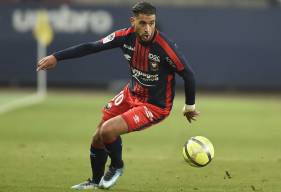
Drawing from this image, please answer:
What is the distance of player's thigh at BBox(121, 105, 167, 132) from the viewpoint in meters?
8.67

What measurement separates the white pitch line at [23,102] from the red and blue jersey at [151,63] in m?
12.6

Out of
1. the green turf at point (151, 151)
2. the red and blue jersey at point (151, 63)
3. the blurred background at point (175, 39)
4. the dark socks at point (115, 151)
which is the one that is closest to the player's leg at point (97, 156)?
the dark socks at point (115, 151)

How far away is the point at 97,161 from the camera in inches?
358

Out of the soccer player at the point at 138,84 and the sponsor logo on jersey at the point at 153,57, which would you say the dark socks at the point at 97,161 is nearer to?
the soccer player at the point at 138,84

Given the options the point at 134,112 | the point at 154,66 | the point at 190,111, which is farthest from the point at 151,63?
the point at 190,111

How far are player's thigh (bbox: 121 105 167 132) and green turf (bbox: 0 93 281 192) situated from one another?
0.85 metres

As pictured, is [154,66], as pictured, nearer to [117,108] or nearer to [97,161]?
[117,108]

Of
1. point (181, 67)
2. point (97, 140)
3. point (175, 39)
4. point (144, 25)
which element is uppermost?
point (144, 25)

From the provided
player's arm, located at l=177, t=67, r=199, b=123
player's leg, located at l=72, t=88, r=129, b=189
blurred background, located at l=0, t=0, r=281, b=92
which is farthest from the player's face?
blurred background, located at l=0, t=0, r=281, b=92

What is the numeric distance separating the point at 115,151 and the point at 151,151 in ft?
15.4

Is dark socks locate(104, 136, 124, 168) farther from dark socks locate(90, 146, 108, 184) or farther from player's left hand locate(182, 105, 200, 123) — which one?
player's left hand locate(182, 105, 200, 123)

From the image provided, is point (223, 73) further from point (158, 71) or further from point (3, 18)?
point (158, 71)

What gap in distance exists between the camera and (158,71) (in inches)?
349

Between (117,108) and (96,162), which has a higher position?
(117,108)
